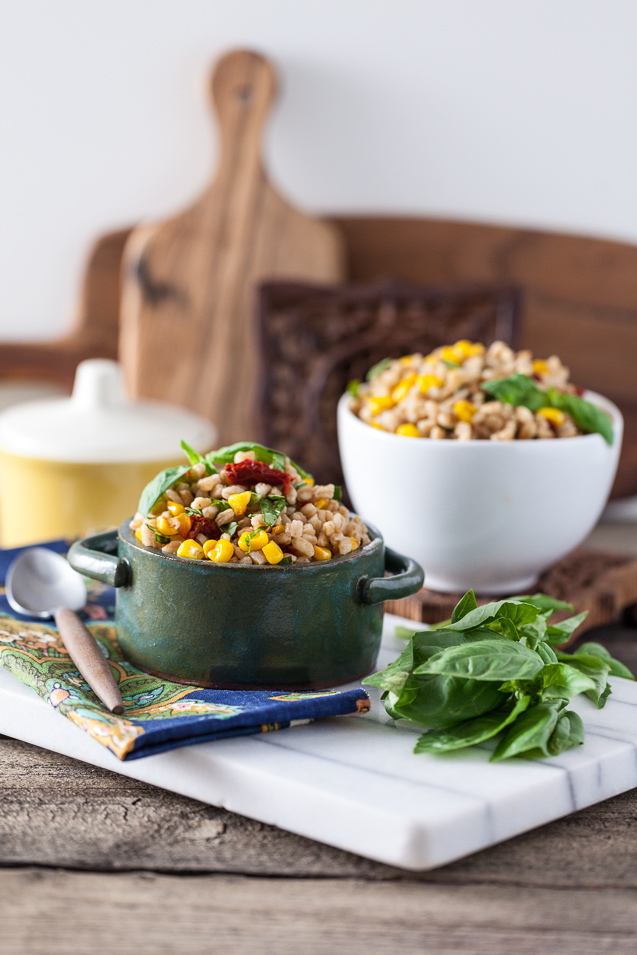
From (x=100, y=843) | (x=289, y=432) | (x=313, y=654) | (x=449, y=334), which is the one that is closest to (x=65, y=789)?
(x=100, y=843)

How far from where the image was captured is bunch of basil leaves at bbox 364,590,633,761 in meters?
0.79

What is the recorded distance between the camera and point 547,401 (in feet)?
3.73

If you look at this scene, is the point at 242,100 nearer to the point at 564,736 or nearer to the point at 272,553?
the point at 272,553

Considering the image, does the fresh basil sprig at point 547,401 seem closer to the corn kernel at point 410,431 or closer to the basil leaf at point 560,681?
the corn kernel at point 410,431

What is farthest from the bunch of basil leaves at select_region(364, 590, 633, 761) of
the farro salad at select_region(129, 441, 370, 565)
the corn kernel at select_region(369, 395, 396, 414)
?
the corn kernel at select_region(369, 395, 396, 414)

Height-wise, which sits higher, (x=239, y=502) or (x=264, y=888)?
(x=239, y=502)

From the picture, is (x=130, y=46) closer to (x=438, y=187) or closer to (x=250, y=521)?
(x=438, y=187)

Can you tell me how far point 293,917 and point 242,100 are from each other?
142 centimetres

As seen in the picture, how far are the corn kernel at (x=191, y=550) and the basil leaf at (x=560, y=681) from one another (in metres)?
0.29

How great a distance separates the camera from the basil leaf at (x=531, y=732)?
2.56 feet

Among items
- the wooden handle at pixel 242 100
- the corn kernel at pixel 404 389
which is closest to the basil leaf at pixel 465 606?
the corn kernel at pixel 404 389

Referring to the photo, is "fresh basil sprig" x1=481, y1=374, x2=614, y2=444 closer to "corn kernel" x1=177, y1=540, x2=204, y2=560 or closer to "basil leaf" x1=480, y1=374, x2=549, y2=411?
"basil leaf" x1=480, y1=374, x2=549, y2=411

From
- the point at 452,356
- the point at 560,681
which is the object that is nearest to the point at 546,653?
the point at 560,681

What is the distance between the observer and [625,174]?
1.88 meters
